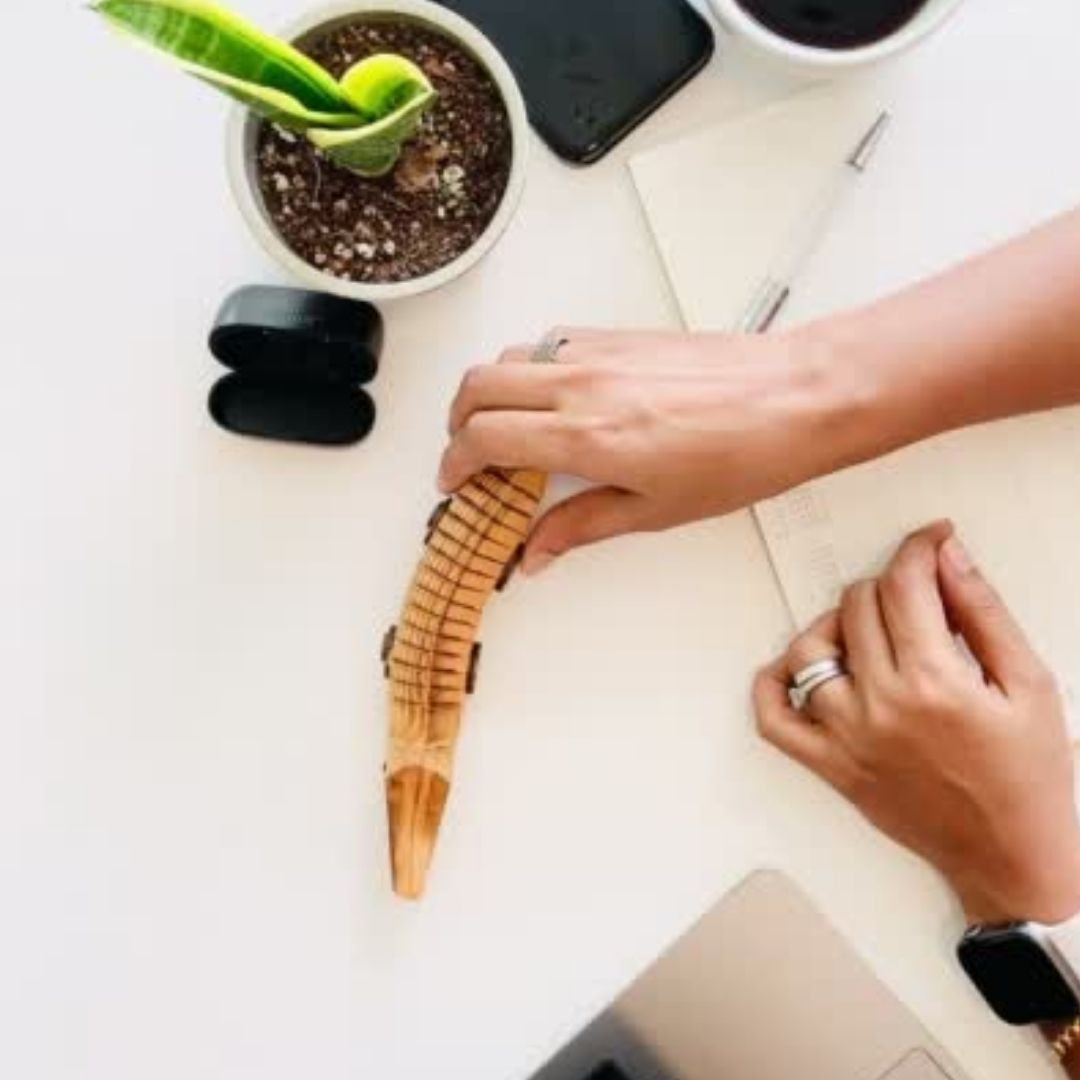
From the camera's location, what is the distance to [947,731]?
2.28 feet

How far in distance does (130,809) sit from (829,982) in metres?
0.33

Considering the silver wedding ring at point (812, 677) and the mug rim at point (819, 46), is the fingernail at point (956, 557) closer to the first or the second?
the silver wedding ring at point (812, 677)

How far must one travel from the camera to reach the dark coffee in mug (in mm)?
631

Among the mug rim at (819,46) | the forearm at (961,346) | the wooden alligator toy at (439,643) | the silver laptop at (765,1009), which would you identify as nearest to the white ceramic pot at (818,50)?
the mug rim at (819,46)

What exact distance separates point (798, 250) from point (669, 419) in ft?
0.34

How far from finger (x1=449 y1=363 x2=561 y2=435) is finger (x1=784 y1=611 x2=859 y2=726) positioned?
0.16 m

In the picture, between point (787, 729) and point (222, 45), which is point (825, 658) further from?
point (222, 45)

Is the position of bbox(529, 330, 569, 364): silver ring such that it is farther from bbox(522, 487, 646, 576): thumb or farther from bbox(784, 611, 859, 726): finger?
bbox(784, 611, 859, 726): finger

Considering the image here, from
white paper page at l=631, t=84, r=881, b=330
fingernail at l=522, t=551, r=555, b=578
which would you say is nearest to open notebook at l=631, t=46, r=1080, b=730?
white paper page at l=631, t=84, r=881, b=330

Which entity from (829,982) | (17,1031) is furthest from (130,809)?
(829,982)

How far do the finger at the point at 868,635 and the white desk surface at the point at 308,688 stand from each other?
36 mm

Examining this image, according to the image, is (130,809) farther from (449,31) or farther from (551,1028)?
(449,31)

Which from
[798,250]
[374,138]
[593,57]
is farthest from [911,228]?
[374,138]

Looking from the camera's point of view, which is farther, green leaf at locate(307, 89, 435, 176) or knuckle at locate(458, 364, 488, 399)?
knuckle at locate(458, 364, 488, 399)
